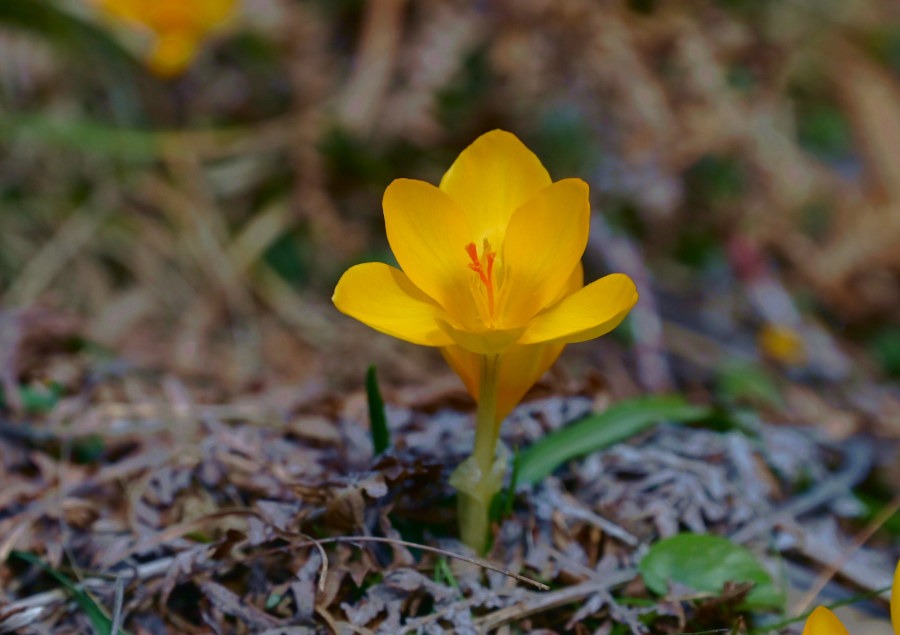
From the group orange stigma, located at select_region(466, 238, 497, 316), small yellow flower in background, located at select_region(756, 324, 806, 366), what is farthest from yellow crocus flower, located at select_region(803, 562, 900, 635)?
small yellow flower in background, located at select_region(756, 324, 806, 366)

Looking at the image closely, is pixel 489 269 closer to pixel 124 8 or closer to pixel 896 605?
pixel 896 605

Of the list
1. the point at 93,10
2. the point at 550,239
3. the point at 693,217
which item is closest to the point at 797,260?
the point at 693,217

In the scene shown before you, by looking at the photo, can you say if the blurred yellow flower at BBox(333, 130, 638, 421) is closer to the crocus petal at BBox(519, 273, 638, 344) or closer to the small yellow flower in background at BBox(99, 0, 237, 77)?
the crocus petal at BBox(519, 273, 638, 344)

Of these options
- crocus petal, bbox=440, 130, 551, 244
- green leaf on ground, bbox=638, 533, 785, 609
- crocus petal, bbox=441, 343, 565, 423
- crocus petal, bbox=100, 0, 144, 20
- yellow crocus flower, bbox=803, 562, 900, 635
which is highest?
crocus petal, bbox=100, 0, 144, 20

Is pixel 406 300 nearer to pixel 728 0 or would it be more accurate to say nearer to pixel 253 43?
pixel 253 43

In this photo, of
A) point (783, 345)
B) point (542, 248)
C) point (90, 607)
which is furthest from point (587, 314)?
point (783, 345)
